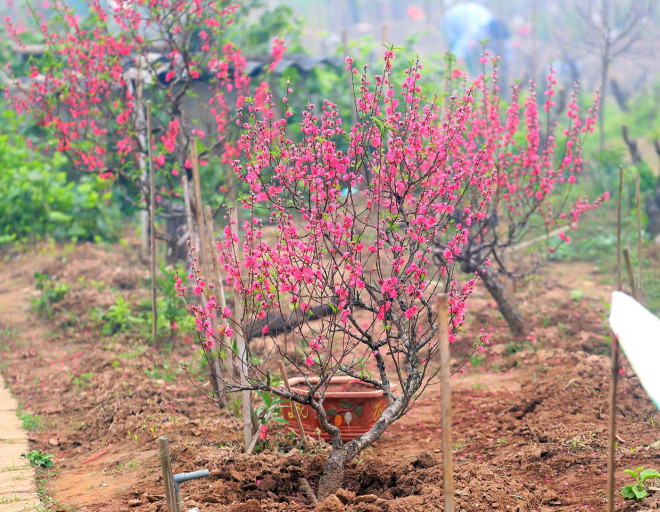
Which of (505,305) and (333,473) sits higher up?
(505,305)

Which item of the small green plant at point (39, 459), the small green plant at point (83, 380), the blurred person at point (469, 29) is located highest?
the blurred person at point (469, 29)

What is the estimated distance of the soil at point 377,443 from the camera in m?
4.49

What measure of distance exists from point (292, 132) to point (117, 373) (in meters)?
7.53

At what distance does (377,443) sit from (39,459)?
8.21 feet

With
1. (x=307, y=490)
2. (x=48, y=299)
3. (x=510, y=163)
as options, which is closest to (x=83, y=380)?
(x=48, y=299)

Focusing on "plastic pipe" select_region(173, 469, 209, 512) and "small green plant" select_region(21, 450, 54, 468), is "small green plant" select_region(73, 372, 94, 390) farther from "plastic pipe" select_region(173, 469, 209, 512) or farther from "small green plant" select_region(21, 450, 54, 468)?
"plastic pipe" select_region(173, 469, 209, 512)

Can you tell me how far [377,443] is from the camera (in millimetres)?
5832

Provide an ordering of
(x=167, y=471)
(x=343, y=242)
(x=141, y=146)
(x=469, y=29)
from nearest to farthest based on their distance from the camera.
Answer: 1. (x=167, y=471)
2. (x=343, y=242)
3. (x=141, y=146)
4. (x=469, y=29)

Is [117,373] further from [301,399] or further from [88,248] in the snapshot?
[88,248]

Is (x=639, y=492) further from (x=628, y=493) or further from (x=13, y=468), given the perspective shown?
(x=13, y=468)

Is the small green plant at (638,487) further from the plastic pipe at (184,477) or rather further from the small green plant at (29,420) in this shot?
the small green plant at (29,420)

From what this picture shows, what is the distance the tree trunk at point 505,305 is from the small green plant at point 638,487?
357cm

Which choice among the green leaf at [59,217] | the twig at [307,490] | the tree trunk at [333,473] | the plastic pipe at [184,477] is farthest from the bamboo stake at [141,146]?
the plastic pipe at [184,477]

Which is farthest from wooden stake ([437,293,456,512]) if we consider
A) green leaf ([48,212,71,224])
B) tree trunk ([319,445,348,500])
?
green leaf ([48,212,71,224])
